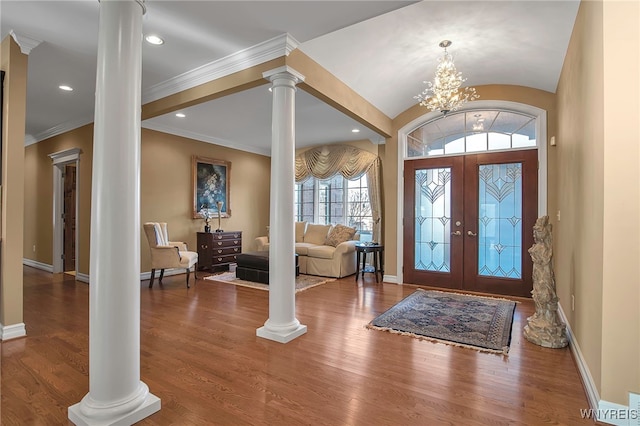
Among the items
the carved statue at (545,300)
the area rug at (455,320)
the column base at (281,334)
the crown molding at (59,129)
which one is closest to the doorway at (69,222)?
the crown molding at (59,129)

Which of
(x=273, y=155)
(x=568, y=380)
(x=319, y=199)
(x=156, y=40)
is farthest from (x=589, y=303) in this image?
(x=319, y=199)

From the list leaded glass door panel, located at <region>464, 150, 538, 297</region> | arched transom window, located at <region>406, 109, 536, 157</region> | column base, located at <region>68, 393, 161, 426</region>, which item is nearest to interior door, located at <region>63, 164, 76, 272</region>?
column base, located at <region>68, 393, 161, 426</region>

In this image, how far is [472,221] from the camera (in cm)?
491

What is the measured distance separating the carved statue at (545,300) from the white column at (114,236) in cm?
316

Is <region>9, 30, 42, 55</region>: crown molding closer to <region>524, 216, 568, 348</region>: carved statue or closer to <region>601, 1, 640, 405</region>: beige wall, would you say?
<region>601, 1, 640, 405</region>: beige wall

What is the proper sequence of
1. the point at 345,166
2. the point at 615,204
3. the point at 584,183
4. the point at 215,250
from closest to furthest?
the point at 615,204
the point at 584,183
the point at 215,250
the point at 345,166

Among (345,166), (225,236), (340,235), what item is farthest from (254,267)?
(345,166)

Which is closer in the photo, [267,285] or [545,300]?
[545,300]

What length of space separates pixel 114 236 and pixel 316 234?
535 centimetres

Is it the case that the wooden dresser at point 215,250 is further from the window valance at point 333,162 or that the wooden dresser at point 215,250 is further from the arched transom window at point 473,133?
the arched transom window at point 473,133

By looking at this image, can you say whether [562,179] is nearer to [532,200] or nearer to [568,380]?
[532,200]

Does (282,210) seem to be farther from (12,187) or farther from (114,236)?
(12,187)

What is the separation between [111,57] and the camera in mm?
1787

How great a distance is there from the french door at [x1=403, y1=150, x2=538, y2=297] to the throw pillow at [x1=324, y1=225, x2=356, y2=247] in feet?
4.23
